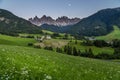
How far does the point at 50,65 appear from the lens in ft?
75.5

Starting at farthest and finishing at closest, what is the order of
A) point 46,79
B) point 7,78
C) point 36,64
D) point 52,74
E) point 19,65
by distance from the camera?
point 36,64
point 19,65
point 52,74
point 46,79
point 7,78

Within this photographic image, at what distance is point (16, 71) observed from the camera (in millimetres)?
18719

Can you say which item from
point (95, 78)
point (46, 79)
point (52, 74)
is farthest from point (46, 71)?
point (95, 78)

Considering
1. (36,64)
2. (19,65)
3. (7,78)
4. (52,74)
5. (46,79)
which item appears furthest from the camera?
(36,64)

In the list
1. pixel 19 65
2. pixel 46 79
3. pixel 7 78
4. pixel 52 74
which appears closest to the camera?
pixel 7 78

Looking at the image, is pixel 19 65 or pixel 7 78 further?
pixel 19 65

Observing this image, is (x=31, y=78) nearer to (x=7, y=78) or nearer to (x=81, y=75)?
(x=7, y=78)

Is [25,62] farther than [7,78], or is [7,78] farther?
[25,62]

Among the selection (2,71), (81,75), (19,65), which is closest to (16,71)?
(2,71)

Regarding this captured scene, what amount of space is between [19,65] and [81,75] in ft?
16.6

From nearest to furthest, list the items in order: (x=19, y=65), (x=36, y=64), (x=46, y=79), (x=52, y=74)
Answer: (x=46, y=79) → (x=52, y=74) → (x=19, y=65) → (x=36, y=64)

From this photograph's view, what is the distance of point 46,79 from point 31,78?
1033 mm

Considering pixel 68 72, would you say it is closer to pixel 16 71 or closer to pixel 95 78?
pixel 95 78

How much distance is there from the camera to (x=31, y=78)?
17.7m
